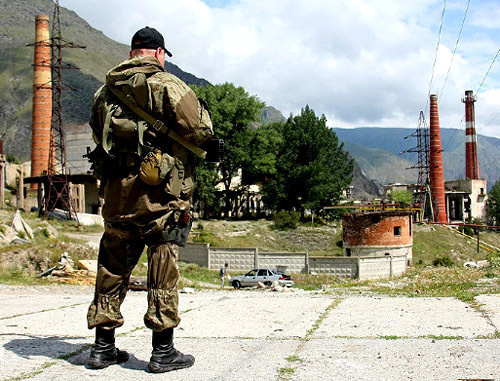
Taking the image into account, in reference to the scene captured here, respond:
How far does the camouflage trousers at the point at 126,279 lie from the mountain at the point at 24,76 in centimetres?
10481

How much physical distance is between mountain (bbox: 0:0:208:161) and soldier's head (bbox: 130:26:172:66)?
4109 inches

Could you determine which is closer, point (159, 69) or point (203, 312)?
point (159, 69)

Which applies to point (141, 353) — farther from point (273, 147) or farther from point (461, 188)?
point (461, 188)

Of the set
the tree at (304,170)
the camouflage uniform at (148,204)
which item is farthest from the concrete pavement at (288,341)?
the tree at (304,170)

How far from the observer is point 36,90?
4716 centimetres

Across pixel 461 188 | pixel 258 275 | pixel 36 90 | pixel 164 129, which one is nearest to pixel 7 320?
pixel 164 129

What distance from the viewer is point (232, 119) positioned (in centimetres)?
4997

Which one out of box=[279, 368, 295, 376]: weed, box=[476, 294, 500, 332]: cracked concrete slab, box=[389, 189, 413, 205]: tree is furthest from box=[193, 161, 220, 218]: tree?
box=[279, 368, 295, 376]: weed

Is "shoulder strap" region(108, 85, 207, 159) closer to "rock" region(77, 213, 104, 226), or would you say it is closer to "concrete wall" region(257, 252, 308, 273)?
"concrete wall" region(257, 252, 308, 273)

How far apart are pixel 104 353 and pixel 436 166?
59603mm

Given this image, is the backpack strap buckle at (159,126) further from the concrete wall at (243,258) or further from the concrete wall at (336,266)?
the concrete wall at (243,258)

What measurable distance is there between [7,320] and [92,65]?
17146 cm

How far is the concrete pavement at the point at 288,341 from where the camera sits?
Result: 3371 mm

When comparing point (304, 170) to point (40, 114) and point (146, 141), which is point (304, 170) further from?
point (146, 141)
